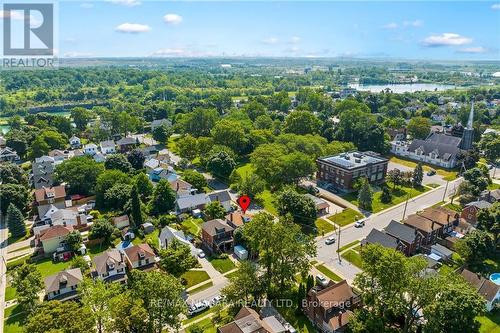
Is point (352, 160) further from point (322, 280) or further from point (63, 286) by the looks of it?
point (63, 286)

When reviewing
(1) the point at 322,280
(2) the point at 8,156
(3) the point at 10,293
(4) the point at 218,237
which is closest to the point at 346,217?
(1) the point at 322,280

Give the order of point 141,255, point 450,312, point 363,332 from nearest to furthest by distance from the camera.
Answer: point 450,312, point 363,332, point 141,255

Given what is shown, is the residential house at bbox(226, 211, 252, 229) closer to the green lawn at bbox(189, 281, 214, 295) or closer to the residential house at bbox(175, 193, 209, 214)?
the residential house at bbox(175, 193, 209, 214)

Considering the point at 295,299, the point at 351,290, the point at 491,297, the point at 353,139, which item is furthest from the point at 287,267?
the point at 353,139

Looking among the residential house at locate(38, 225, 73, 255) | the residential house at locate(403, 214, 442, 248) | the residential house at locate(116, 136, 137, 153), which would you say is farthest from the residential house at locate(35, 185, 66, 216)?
the residential house at locate(403, 214, 442, 248)

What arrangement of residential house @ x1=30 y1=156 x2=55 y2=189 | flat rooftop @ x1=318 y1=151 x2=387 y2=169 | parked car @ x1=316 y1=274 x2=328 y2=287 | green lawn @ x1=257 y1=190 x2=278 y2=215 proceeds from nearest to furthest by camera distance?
parked car @ x1=316 y1=274 x2=328 y2=287 → green lawn @ x1=257 y1=190 x2=278 y2=215 → residential house @ x1=30 y1=156 x2=55 y2=189 → flat rooftop @ x1=318 y1=151 x2=387 y2=169

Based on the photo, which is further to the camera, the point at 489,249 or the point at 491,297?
the point at 489,249

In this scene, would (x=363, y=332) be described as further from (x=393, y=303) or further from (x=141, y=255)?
(x=141, y=255)
